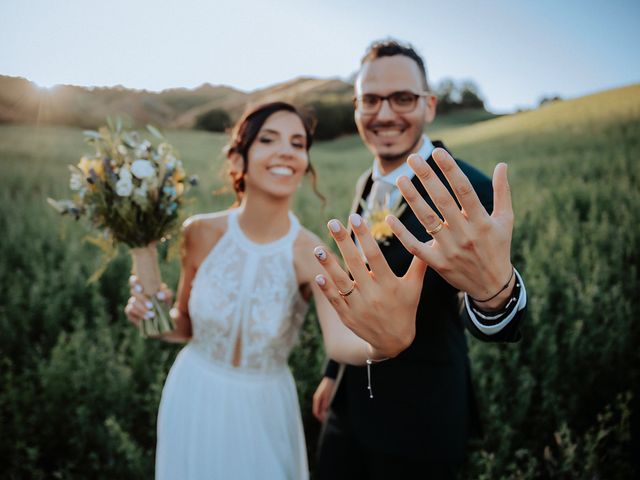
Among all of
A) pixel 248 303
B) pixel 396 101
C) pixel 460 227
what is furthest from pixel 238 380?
pixel 396 101

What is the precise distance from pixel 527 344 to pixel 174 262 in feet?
14.9

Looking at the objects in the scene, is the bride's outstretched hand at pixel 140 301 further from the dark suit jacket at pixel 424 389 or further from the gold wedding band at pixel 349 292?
the gold wedding band at pixel 349 292

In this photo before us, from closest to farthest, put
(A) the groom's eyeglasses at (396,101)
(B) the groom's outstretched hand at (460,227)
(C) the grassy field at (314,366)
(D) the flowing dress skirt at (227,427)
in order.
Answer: (B) the groom's outstretched hand at (460,227), (D) the flowing dress skirt at (227,427), (A) the groom's eyeglasses at (396,101), (C) the grassy field at (314,366)

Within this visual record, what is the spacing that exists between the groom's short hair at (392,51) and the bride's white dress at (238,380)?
4.12 ft

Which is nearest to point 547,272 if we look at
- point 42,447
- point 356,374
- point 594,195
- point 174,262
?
point 594,195

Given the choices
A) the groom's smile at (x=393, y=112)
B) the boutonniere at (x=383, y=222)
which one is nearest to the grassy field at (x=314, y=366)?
the boutonniere at (x=383, y=222)

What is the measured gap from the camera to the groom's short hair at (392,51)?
2.30 metres

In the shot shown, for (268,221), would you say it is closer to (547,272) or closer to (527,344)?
(527,344)

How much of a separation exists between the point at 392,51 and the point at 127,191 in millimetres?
1728

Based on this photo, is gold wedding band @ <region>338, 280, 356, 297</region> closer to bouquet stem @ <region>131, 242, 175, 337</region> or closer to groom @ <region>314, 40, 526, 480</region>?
groom @ <region>314, 40, 526, 480</region>

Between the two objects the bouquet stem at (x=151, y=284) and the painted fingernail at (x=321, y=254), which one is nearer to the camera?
the painted fingernail at (x=321, y=254)

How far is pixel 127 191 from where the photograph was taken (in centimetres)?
202

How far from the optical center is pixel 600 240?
5238mm

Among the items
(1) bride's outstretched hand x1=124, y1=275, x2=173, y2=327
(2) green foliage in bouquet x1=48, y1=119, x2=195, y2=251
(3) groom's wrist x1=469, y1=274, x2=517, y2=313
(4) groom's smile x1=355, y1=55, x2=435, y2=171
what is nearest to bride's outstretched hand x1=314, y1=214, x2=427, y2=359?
(3) groom's wrist x1=469, y1=274, x2=517, y2=313
